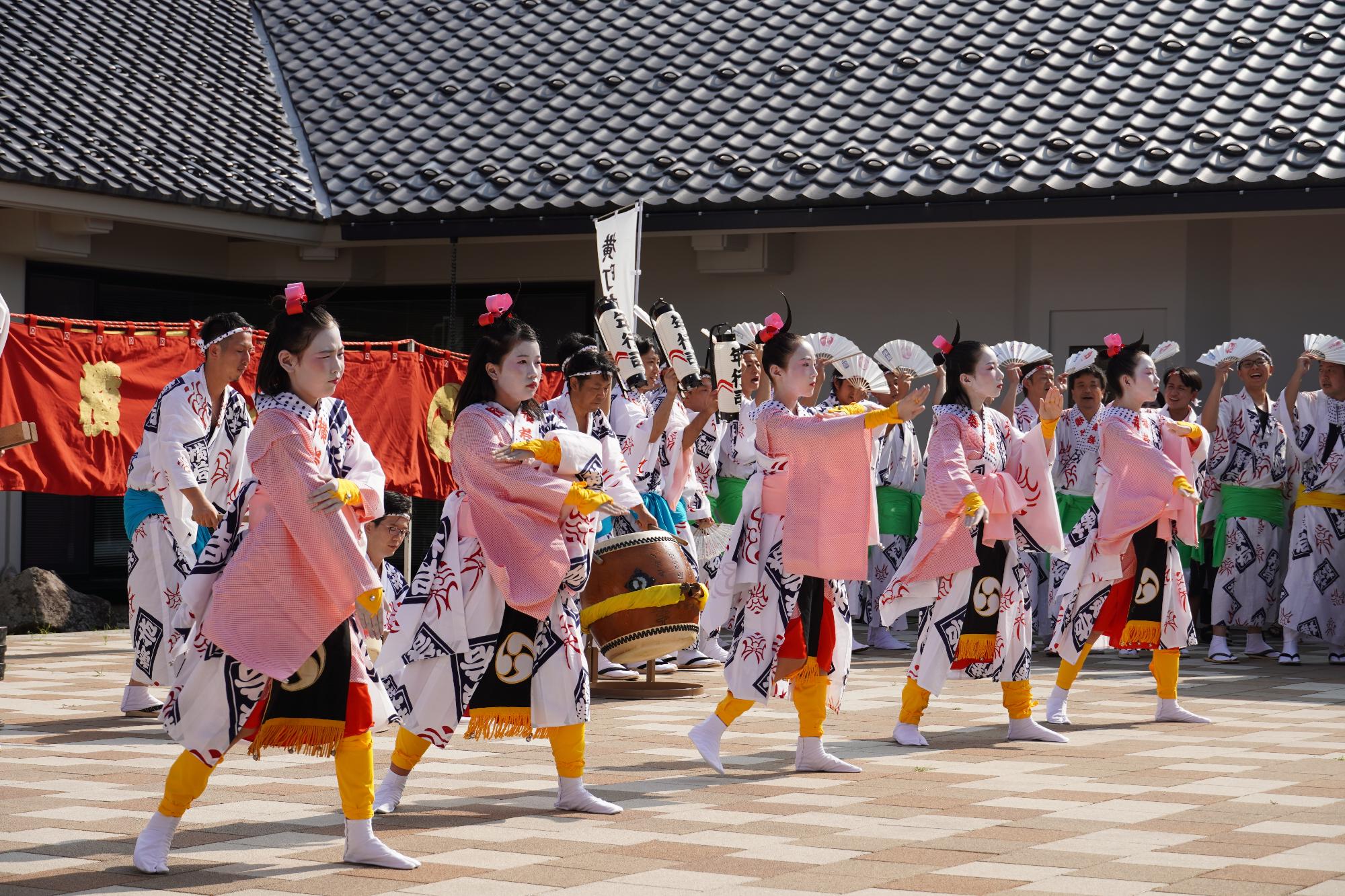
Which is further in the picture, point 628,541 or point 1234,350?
point 1234,350

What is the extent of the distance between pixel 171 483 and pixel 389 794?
271 cm

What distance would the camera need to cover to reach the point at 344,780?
4969mm

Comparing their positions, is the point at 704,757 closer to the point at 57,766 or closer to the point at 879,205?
the point at 57,766

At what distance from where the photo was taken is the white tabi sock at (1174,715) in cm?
815

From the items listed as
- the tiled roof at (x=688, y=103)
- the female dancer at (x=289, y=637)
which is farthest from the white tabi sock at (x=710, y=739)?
the tiled roof at (x=688, y=103)

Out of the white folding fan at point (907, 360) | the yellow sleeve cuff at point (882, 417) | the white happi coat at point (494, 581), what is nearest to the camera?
the white happi coat at point (494, 581)

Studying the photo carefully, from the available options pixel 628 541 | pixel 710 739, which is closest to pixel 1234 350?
pixel 628 541

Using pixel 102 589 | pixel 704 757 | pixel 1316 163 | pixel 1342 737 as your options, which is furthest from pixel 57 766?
pixel 1316 163

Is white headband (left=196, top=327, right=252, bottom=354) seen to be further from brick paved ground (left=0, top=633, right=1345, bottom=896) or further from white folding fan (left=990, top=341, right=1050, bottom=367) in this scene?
white folding fan (left=990, top=341, right=1050, bottom=367)

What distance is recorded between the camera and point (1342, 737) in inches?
300

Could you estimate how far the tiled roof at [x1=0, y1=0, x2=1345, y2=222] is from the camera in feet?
41.2

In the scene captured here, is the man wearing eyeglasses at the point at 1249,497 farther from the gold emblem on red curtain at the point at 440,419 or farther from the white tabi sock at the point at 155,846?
the white tabi sock at the point at 155,846

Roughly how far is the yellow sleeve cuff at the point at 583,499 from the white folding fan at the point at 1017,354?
3.60m

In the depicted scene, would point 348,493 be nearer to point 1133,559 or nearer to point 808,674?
point 808,674
